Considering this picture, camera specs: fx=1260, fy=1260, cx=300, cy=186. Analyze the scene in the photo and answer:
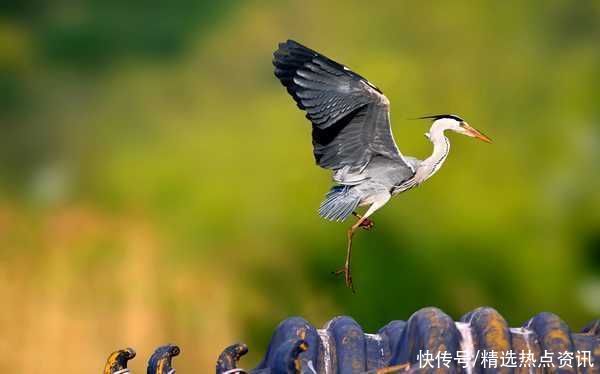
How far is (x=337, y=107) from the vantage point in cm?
374

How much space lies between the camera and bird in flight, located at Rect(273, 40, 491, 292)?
3.70m

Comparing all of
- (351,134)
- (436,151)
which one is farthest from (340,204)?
(436,151)

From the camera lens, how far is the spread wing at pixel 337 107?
3.69m

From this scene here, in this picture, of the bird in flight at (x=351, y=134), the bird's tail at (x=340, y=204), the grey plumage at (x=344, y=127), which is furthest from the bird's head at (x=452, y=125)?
the bird's tail at (x=340, y=204)

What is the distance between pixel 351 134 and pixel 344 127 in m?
0.03

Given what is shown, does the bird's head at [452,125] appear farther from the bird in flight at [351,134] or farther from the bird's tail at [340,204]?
the bird's tail at [340,204]

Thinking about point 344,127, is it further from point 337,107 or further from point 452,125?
point 452,125

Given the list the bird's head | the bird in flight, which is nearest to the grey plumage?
the bird in flight

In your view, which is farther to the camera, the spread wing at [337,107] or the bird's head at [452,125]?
the bird's head at [452,125]

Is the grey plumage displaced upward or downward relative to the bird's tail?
upward

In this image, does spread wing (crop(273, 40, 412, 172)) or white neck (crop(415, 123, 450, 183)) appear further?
white neck (crop(415, 123, 450, 183))

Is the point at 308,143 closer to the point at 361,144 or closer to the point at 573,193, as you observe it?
the point at 573,193

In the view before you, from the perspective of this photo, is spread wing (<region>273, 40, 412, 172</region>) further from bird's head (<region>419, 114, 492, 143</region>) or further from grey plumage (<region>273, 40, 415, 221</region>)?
bird's head (<region>419, 114, 492, 143</region>)

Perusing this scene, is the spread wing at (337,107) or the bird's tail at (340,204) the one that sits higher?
the spread wing at (337,107)
